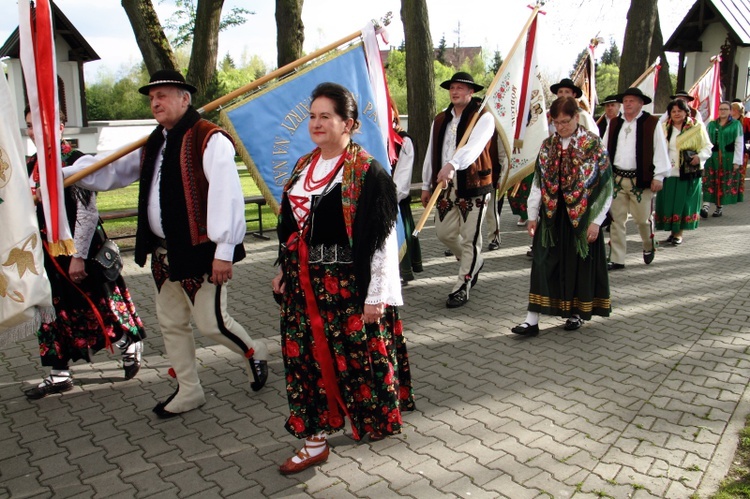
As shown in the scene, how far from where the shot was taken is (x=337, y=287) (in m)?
3.29

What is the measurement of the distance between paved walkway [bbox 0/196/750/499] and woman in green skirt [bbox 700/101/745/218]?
6.39 metres

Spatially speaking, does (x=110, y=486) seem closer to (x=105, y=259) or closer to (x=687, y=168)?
(x=105, y=259)

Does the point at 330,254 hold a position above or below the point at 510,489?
above

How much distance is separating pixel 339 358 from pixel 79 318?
7.05ft

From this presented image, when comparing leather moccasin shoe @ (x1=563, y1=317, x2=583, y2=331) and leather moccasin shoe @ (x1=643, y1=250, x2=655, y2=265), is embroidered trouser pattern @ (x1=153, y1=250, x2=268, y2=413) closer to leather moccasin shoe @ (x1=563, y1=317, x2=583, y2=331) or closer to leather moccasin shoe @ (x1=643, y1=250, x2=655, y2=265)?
leather moccasin shoe @ (x1=563, y1=317, x2=583, y2=331)

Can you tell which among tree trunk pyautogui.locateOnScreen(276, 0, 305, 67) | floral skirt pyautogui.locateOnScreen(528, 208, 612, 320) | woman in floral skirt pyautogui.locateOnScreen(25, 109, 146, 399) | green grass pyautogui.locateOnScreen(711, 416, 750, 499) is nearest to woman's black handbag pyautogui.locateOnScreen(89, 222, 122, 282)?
woman in floral skirt pyautogui.locateOnScreen(25, 109, 146, 399)

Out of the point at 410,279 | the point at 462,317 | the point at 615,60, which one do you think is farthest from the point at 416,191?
the point at 615,60

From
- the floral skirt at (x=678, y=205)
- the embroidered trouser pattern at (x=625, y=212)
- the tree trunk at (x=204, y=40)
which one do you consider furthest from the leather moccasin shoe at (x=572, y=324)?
the tree trunk at (x=204, y=40)

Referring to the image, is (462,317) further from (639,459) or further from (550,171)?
(639,459)

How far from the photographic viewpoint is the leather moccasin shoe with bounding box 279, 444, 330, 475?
3385 millimetres

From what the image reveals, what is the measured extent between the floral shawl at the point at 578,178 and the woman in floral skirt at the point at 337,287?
92.9 inches

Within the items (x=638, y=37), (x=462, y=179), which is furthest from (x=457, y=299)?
(x=638, y=37)

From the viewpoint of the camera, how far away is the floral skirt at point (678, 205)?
30.9 ft

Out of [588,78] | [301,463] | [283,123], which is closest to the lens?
[301,463]
